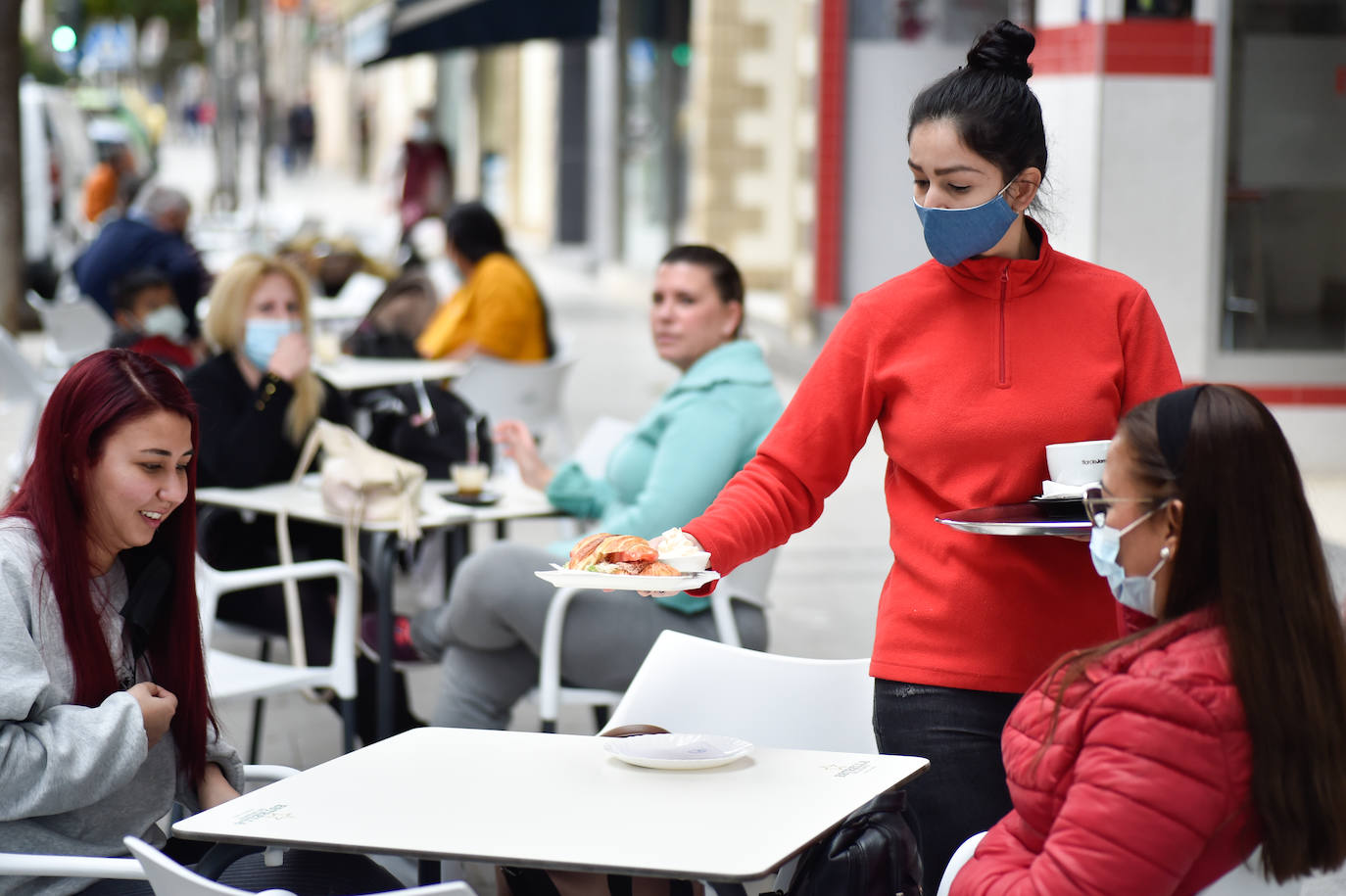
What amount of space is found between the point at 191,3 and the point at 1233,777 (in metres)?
63.1

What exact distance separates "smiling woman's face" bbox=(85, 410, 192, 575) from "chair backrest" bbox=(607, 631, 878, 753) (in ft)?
2.83

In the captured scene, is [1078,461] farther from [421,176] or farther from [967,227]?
→ [421,176]

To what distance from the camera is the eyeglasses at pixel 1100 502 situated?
6.32 ft

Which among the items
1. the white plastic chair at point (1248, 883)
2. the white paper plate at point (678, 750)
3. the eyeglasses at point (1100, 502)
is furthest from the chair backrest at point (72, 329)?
the white plastic chair at point (1248, 883)

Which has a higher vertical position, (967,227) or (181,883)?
(967,227)

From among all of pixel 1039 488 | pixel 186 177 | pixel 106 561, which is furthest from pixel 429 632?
pixel 186 177

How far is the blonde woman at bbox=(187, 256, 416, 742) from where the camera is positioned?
4406 millimetres

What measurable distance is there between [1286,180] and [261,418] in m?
5.54

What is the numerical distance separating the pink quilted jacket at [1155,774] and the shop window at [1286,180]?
6593 millimetres

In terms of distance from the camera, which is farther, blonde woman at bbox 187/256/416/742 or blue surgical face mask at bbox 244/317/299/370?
blue surgical face mask at bbox 244/317/299/370

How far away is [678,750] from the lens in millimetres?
2379

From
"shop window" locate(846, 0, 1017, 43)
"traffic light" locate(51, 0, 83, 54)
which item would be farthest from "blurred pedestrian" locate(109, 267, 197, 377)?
"traffic light" locate(51, 0, 83, 54)

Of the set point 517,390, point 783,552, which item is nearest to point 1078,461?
point 517,390

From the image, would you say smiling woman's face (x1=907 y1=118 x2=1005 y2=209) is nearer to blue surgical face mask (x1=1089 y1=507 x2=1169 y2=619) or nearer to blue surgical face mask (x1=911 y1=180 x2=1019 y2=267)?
blue surgical face mask (x1=911 y1=180 x2=1019 y2=267)
